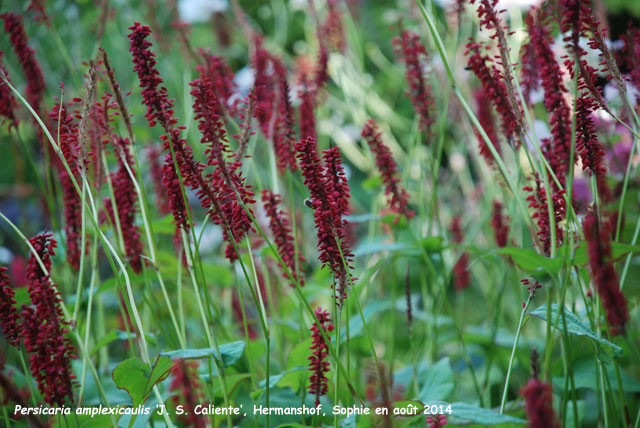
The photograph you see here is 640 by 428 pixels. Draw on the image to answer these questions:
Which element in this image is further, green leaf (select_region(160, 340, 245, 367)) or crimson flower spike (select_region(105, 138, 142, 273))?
crimson flower spike (select_region(105, 138, 142, 273))

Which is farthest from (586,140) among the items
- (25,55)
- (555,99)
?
(25,55)

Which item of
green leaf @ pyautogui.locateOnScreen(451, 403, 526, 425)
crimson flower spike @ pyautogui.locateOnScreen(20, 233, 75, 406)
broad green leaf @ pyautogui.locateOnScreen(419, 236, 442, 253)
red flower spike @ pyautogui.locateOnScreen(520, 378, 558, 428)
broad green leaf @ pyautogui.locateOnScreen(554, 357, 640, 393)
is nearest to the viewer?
red flower spike @ pyautogui.locateOnScreen(520, 378, 558, 428)


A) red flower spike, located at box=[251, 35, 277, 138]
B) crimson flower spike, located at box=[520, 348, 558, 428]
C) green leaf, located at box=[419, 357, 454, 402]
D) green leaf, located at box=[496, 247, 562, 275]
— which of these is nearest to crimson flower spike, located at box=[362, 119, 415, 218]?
red flower spike, located at box=[251, 35, 277, 138]

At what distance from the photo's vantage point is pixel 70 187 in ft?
3.19

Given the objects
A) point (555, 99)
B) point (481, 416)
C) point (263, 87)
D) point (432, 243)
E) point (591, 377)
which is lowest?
point (591, 377)

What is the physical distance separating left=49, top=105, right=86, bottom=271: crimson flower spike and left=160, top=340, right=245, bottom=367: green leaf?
33 cm

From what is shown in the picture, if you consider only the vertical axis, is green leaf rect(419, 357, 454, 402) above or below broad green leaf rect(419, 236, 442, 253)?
below

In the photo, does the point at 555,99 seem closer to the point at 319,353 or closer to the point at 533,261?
the point at 533,261

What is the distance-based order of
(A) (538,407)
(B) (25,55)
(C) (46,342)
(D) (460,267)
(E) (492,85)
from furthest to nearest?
(D) (460,267) < (B) (25,55) < (E) (492,85) < (C) (46,342) < (A) (538,407)

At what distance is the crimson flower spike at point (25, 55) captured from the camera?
1021 millimetres

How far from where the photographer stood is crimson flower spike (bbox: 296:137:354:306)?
66cm

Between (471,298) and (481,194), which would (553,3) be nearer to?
(481,194)

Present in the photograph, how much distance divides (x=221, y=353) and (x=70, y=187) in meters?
0.46

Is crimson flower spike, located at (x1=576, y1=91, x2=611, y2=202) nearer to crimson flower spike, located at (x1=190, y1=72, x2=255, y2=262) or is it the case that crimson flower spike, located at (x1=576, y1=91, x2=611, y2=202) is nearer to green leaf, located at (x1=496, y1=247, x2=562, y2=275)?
green leaf, located at (x1=496, y1=247, x2=562, y2=275)
